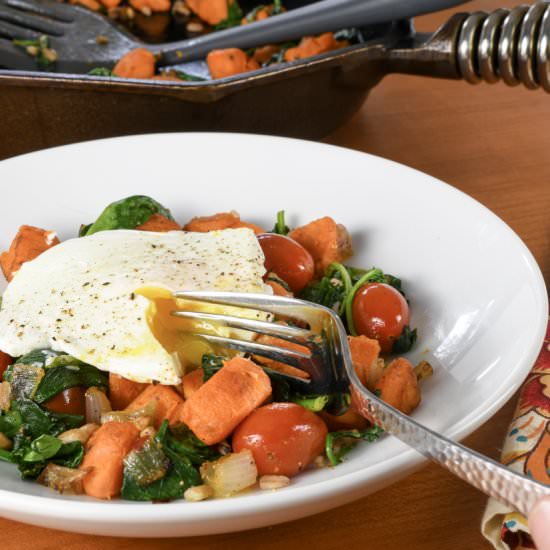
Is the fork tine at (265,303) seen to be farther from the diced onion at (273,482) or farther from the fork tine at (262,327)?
the diced onion at (273,482)

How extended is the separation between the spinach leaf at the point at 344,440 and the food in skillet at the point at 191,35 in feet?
4.29

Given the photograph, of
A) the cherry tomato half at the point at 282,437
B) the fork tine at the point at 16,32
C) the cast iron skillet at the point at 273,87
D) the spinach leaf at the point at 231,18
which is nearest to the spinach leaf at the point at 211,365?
the cherry tomato half at the point at 282,437

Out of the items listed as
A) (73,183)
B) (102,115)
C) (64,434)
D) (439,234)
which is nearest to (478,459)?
(64,434)

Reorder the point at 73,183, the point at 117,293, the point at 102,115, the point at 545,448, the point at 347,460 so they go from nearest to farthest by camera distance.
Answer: the point at 347,460 < the point at 545,448 < the point at 117,293 < the point at 73,183 < the point at 102,115

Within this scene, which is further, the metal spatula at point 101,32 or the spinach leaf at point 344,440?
the metal spatula at point 101,32

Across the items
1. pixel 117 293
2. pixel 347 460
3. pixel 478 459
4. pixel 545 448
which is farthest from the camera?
pixel 117 293

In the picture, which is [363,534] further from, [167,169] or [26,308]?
[167,169]

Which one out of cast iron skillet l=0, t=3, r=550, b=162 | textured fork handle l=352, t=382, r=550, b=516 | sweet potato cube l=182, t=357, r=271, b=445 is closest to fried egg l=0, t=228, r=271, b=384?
sweet potato cube l=182, t=357, r=271, b=445

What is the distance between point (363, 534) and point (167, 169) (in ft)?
3.15

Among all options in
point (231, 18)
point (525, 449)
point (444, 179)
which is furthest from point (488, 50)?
point (525, 449)

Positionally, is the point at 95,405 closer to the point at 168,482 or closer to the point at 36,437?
the point at 36,437

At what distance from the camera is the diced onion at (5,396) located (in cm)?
140

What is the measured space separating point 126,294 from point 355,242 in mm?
536

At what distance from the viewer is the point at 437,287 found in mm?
1623
